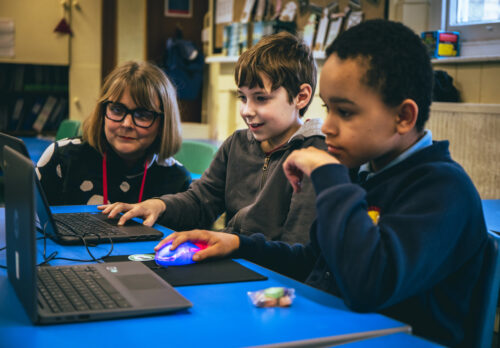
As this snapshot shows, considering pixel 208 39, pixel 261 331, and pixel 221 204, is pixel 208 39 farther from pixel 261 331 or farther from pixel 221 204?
pixel 261 331

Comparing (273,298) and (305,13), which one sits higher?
(305,13)

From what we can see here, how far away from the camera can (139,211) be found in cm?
156

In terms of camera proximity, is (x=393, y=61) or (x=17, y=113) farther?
(x=17, y=113)

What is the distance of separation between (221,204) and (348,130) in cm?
92

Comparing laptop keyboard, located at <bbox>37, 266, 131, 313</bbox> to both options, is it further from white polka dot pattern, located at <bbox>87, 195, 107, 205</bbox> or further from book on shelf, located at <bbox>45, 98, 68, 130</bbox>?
book on shelf, located at <bbox>45, 98, 68, 130</bbox>

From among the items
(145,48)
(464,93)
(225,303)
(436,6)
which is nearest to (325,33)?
(436,6)

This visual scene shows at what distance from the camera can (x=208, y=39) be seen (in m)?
4.73

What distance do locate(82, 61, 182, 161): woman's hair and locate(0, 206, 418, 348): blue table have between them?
107cm

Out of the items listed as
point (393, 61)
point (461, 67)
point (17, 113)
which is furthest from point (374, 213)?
point (17, 113)

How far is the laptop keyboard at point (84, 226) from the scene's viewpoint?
1.35 m

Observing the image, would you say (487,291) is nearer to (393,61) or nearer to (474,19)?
(393,61)

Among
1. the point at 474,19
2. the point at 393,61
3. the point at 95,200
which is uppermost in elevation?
the point at 474,19

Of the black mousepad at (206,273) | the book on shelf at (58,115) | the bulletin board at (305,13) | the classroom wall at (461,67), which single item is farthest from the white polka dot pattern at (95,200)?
the book on shelf at (58,115)

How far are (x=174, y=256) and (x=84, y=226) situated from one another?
0.42 metres
